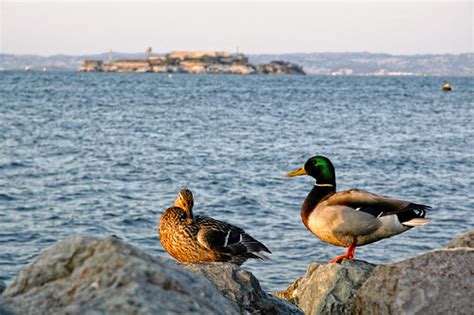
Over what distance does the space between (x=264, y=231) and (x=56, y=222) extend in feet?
14.8

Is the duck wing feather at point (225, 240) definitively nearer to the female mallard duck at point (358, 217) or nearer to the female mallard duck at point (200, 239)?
the female mallard duck at point (200, 239)

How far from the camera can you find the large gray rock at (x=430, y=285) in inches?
194

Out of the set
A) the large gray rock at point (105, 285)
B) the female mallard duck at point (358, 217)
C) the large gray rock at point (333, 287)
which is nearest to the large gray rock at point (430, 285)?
the large gray rock at point (333, 287)

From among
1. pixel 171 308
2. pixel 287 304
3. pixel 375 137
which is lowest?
pixel 375 137

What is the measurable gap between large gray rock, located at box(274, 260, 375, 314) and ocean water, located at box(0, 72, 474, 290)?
497 cm

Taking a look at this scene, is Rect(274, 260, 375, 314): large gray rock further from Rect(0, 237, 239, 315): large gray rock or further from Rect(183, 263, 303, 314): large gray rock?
Rect(0, 237, 239, 315): large gray rock

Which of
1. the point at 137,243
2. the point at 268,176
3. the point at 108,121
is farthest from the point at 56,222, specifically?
the point at 108,121

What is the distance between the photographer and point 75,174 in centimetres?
2359

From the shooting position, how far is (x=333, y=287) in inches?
257

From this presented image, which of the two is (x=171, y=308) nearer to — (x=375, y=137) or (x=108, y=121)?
(x=375, y=137)

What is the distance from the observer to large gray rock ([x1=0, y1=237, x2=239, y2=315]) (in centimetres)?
319

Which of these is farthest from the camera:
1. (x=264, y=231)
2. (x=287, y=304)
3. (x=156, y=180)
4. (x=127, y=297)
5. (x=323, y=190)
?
(x=156, y=180)

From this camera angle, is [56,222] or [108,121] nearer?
[56,222]

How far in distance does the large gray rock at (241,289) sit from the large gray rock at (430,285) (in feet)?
2.46
